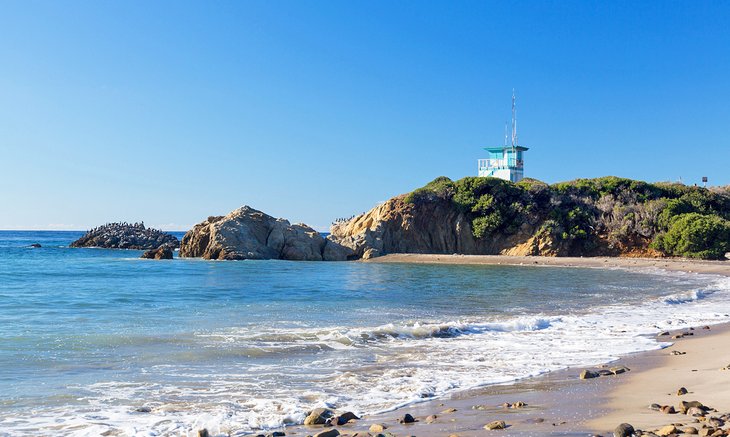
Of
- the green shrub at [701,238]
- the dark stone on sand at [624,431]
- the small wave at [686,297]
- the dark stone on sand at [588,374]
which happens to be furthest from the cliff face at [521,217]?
the dark stone on sand at [624,431]

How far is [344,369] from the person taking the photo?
10328mm

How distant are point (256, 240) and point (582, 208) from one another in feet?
89.6

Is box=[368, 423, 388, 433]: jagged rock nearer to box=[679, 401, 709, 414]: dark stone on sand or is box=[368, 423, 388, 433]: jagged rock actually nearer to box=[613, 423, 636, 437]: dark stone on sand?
box=[613, 423, 636, 437]: dark stone on sand

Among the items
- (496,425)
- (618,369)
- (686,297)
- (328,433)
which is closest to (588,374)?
(618,369)

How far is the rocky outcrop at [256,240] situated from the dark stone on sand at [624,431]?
42.4 m

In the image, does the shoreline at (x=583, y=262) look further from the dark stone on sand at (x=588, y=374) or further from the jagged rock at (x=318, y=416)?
the jagged rock at (x=318, y=416)

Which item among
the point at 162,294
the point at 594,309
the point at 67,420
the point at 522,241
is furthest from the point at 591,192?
the point at 67,420

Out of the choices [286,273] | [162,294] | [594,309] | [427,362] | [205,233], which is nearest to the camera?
[427,362]

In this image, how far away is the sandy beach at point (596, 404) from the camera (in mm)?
6434

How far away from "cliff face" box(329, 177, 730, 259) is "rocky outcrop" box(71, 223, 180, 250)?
100 feet

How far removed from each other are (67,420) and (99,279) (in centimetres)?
2372

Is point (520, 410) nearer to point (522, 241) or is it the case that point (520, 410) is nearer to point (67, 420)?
point (67, 420)

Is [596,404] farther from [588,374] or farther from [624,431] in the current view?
[588,374]

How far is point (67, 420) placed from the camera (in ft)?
23.9
